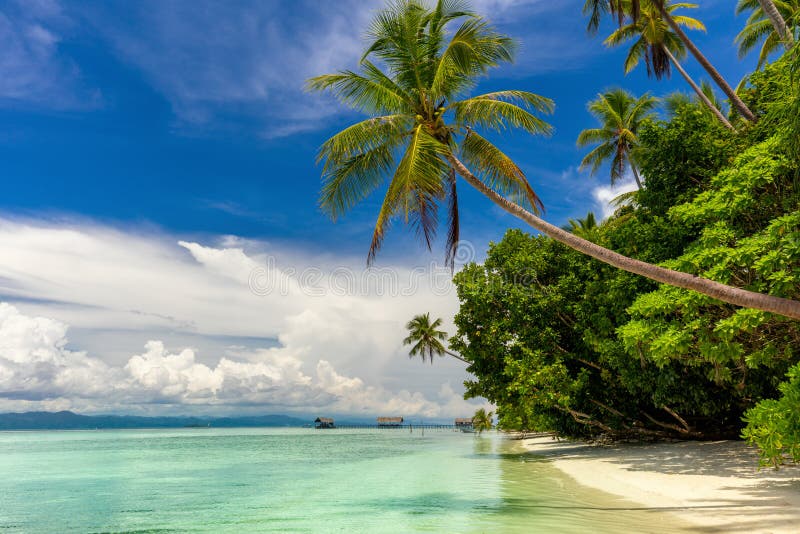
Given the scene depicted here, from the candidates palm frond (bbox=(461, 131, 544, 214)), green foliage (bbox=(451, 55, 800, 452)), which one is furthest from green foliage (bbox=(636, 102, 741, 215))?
palm frond (bbox=(461, 131, 544, 214))

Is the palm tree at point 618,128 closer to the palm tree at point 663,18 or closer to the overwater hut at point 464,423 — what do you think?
the palm tree at point 663,18

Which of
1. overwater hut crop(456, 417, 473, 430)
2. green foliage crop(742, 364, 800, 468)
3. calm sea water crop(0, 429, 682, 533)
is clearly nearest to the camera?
green foliage crop(742, 364, 800, 468)

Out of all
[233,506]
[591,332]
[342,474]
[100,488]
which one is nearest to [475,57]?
[591,332]

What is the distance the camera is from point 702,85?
78.1 ft

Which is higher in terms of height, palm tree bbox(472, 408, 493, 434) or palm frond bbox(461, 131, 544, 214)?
palm frond bbox(461, 131, 544, 214)

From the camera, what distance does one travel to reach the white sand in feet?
24.8

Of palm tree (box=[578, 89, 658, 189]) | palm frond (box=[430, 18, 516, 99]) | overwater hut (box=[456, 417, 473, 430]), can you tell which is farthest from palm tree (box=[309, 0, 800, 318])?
overwater hut (box=[456, 417, 473, 430])

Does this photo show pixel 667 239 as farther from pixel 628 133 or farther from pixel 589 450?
pixel 628 133

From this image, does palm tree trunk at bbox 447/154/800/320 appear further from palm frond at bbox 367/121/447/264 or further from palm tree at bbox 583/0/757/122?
palm tree at bbox 583/0/757/122

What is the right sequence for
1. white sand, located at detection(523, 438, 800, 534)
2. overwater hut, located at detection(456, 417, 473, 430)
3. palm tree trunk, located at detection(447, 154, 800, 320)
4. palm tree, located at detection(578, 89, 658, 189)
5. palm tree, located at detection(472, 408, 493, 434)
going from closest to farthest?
palm tree trunk, located at detection(447, 154, 800, 320) → white sand, located at detection(523, 438, 800, 534) → palm tree, located at detection(578, 89, 658, 189) → palm tree, located at detection(472, 408, 493, 434) → overwater hut, located at detection(456, 417, 473, 430)

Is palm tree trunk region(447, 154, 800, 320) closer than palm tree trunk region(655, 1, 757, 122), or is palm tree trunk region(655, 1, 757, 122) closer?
palm tree trunk region(447, 154, 800, 320)

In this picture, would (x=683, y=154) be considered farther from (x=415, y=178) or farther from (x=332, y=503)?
(x=332, y=503)

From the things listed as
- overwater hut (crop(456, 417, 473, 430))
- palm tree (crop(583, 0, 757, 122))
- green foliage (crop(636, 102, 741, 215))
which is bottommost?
overwater hut (crop(456, 417, 473, 430))

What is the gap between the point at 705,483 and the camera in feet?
35.3
